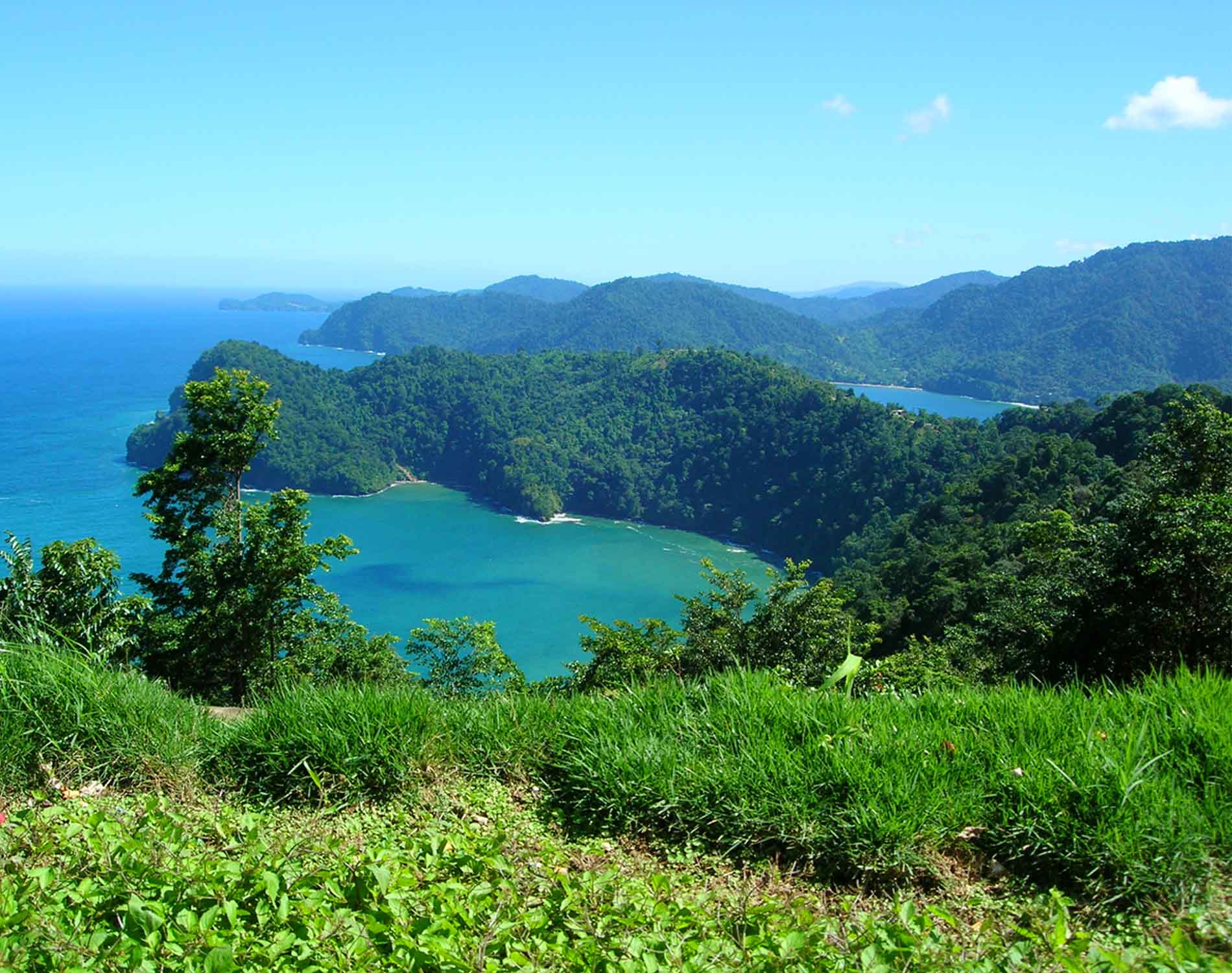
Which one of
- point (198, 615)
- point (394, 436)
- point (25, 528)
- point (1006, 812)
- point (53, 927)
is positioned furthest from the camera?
point (394, 436)

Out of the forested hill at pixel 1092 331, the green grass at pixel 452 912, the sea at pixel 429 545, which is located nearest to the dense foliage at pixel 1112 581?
the green grass at pixel 452 912

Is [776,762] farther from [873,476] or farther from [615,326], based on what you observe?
[615,326]

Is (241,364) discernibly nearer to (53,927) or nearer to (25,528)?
(25,528)

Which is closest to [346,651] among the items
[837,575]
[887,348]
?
[837,575]

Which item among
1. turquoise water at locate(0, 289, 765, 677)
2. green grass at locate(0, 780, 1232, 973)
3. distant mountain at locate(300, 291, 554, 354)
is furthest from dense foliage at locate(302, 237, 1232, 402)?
green grass at locate(0, 780, 1232, 973)

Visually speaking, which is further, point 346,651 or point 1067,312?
point 1067,312

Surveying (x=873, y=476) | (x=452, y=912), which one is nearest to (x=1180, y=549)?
(x=452, y=912)
